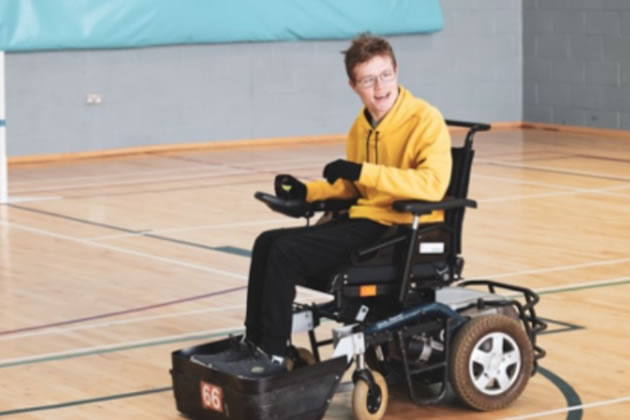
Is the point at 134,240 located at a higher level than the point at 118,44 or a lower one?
lower

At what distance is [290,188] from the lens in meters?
4.16

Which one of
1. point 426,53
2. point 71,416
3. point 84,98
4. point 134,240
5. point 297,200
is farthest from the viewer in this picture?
point 426,53

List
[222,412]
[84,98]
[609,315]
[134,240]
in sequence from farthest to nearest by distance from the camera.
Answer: [84,98] < [134,240] < [609,315] < [222,412]

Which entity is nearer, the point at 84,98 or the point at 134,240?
the point at 134,240

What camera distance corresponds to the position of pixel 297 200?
4164mm

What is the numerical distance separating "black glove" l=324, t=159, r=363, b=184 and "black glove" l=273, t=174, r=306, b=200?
0.31m

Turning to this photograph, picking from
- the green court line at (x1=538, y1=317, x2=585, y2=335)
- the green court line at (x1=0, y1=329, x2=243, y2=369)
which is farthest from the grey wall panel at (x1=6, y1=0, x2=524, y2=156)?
the green court line at (x1=538, y1=317, x2=585, y2=335)

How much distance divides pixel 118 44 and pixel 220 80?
106 centimetres

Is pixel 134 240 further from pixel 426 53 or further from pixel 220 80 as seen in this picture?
pixel 426 53

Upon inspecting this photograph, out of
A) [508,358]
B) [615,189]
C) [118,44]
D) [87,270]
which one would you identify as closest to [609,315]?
[508,358]

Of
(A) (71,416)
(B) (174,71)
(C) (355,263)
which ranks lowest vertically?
(A) (71,416)

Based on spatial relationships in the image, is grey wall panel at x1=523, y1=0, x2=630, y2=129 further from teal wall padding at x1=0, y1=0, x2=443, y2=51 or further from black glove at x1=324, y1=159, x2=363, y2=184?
black glove at x1=324, y1=159, x2=363, y2=184

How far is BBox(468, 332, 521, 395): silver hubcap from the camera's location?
12.5 feet

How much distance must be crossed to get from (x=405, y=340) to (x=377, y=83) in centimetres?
74
